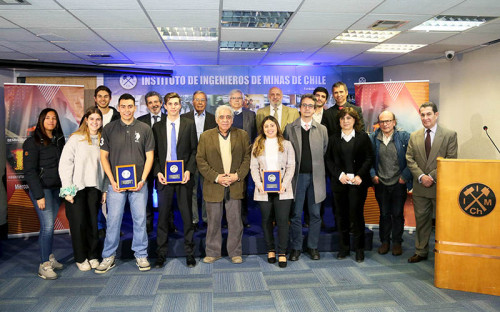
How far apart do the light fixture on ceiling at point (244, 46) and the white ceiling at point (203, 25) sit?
147mm

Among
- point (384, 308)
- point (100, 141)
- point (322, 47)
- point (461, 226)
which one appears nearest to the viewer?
point (384, 308)

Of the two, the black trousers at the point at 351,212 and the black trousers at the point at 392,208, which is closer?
the black trousers at the point at 351,212

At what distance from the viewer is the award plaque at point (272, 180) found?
341cm

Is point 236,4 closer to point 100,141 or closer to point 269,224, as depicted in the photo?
point 100,141

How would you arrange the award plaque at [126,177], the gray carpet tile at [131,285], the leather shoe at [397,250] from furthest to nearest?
1. the leather shoe at [397,250]
2. the award plaque at [126,177]
3. the gray carpet tile at [131,285]

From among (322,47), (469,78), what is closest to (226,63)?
(322,47)

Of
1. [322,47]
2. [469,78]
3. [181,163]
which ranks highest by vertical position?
[322,47]

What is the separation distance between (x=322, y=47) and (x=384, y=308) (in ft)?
12.8

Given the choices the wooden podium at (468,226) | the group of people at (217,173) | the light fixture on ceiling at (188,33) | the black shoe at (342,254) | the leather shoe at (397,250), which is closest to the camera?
the wooden podium at (468,226)

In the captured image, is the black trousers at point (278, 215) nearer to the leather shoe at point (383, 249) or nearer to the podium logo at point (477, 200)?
the leather shoe at point (383, 249)

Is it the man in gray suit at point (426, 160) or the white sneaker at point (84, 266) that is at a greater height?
the man in gray suit at point (426, 160)

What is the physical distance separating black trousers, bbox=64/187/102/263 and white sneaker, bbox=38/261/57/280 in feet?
0.79

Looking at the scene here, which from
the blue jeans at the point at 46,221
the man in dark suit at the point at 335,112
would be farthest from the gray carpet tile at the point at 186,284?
the man in dark suit at the point at 335,112

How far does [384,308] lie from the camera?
9.07ft
